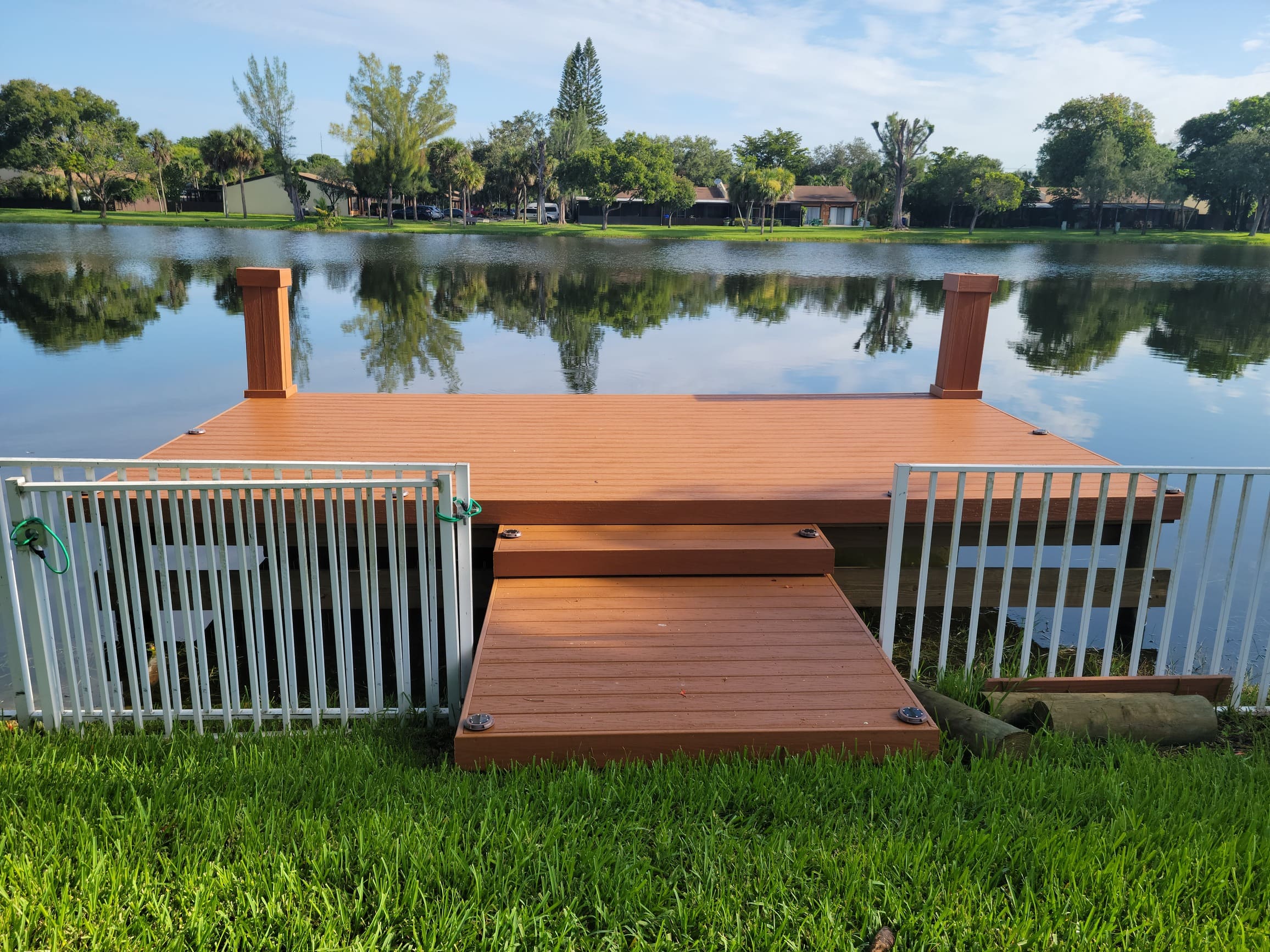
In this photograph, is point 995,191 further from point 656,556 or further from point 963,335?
point 656,556

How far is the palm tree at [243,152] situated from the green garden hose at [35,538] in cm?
6251

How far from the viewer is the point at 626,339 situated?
16.0 metres

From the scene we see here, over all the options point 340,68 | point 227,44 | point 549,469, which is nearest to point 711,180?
point 340,68

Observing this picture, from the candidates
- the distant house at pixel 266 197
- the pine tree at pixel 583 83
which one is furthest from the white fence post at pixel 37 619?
the pine tree at pixel 583 83

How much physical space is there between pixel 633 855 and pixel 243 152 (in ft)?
215

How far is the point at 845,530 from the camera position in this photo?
4.74 metres

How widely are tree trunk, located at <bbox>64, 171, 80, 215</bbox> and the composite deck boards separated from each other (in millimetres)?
61815

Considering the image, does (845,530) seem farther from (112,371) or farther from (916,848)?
(112,371)

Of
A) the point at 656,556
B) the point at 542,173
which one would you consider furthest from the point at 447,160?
the point at 656,556

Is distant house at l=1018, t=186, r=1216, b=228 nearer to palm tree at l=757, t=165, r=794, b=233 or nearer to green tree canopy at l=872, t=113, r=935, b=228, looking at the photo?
green tree canopy at l=872, t=113, r=935, b=228

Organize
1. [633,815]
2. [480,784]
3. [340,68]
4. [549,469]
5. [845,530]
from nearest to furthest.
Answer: [633,815] → [480,784] → [845,530] → [549,469] → [340,68]

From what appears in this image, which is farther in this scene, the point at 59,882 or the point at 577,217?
the point at 577,217

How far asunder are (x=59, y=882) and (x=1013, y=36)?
102 metres

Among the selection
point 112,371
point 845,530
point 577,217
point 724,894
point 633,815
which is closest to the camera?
point 724,894
